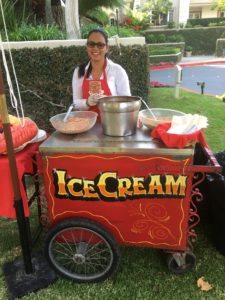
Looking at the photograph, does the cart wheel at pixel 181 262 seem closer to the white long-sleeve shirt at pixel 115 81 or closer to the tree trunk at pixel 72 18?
the white long-sleeve shirt at pixel 115 81

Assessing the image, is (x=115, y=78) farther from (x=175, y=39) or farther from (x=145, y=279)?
(x=175, y=39)

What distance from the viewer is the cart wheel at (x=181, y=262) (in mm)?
2311

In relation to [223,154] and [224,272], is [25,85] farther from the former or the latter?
[224,272]

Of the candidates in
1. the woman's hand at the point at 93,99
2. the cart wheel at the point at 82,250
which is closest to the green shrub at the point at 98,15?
the woman's hand at the point at 93,99

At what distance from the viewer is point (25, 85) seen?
5.08 m

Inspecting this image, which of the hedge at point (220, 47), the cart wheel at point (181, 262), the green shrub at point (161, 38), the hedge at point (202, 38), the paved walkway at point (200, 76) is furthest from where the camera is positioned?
the hedge at point (202, 38)

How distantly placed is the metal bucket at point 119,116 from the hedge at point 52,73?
121 inches

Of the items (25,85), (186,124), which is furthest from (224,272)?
(25,85)

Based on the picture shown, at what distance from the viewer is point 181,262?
2.33m

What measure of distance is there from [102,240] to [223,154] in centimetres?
137

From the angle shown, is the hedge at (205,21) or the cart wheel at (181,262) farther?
the hedge at (205,21)

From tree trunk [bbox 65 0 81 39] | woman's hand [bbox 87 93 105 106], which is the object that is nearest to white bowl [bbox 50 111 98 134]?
woman's hand [bbox 87 93 105 106]

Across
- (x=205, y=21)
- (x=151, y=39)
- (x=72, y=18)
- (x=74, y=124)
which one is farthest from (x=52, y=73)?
(x=205, y=21)

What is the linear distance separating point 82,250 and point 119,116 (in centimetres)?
99
